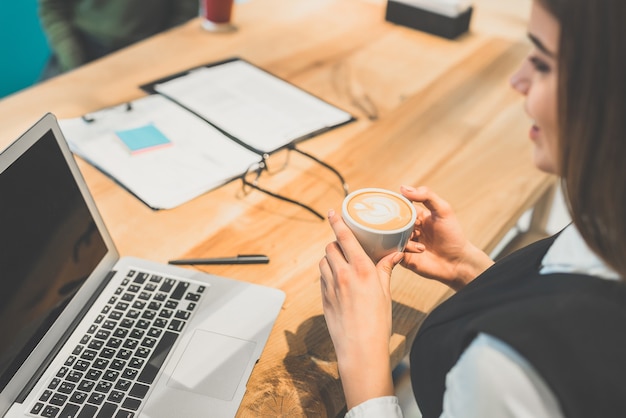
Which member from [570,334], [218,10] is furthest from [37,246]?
[218,10]

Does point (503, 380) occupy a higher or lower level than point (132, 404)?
higher

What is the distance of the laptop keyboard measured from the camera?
72 cm

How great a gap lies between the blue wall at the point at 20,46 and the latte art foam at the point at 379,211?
4.99 feet

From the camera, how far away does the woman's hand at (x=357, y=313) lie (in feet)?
2.42

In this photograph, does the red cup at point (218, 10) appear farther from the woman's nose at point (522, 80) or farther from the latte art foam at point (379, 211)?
the woman's nose at point (522, 80)

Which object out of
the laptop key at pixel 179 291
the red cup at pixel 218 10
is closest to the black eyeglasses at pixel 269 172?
the laptop key at pixel 179 291

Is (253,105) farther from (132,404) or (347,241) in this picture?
(132,404)

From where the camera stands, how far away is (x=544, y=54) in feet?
1.97

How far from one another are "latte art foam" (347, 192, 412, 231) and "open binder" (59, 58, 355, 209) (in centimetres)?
38

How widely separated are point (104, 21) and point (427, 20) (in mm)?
1099

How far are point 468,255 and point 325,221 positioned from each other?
27 cm

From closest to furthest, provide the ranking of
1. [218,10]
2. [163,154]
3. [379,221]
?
[379,221] < [163,154] < [218,10]

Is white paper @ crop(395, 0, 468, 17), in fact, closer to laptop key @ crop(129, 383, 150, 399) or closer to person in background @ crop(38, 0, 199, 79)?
person in background @ crop(38, 0, 199, 79)

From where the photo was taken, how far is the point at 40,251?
77 centimetres
